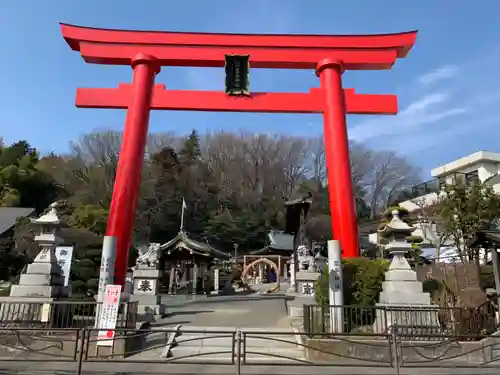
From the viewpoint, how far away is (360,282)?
1059 centimetres

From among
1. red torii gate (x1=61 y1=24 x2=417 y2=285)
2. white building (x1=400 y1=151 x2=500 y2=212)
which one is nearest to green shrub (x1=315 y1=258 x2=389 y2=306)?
red torii gate (x1=61 y1=24 x2=417 y2=285)

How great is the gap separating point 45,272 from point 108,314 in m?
2.51

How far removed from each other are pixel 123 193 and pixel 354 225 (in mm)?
7275

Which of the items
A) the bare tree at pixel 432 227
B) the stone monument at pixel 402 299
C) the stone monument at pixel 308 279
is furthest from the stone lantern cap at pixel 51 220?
the bare tree at pixel 432 227

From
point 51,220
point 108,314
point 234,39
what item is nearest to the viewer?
point 108,314

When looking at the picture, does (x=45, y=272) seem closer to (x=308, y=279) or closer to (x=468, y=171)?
(x=308, y=279)

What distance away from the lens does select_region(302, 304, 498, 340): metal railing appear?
8.89 metres

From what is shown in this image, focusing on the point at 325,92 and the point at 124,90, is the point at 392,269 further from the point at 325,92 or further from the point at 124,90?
the point at 124,90

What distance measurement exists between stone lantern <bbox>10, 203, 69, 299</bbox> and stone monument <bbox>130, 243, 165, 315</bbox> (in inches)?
167

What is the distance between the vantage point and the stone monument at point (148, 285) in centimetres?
1432

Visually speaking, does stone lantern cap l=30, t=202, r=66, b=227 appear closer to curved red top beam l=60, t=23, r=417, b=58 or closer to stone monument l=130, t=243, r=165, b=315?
stone monument l=130, t=243, r=165, b=315

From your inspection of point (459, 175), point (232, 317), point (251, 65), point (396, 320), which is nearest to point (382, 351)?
point (396, 320)

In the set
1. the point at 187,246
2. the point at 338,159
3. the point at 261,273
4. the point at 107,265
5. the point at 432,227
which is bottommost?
the point at 107,265

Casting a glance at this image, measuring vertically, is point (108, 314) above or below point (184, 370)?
above
